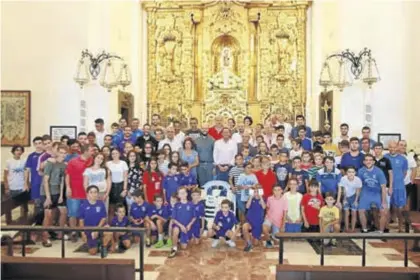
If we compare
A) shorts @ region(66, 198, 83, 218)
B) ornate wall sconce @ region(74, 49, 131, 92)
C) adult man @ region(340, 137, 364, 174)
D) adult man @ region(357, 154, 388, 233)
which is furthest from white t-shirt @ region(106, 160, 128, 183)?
ornate wall sconce @ region(74, 49, 131, 92)

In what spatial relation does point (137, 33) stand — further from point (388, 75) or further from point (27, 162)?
point (27, 162)

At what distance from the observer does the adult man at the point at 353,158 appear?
29.3ft

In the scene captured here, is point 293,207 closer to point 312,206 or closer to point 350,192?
point 312,206

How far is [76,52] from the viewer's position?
1391cm

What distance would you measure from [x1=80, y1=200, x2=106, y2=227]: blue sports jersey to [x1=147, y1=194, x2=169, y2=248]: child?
800 millimetres

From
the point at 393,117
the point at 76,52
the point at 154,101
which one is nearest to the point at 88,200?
the point at 76,52

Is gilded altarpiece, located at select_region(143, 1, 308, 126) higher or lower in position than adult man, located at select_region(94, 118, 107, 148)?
higher

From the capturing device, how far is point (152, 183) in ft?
28.7

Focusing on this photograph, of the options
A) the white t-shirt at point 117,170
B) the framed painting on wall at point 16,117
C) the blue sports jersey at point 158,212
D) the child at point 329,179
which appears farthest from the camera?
the framed painting on wall at point 16,117

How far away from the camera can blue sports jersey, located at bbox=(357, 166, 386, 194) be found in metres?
8.62

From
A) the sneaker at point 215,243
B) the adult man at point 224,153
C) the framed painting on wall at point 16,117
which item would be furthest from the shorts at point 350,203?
the framed painting on wall at point 16,117

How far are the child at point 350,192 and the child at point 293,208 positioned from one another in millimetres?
752

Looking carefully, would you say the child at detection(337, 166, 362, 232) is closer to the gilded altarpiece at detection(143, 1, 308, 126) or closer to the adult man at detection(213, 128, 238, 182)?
the adult man at detection(213, 128, 238, 182)

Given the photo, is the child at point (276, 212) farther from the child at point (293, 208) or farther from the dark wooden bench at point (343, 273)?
the dark wooden bench at point (343, 273)
